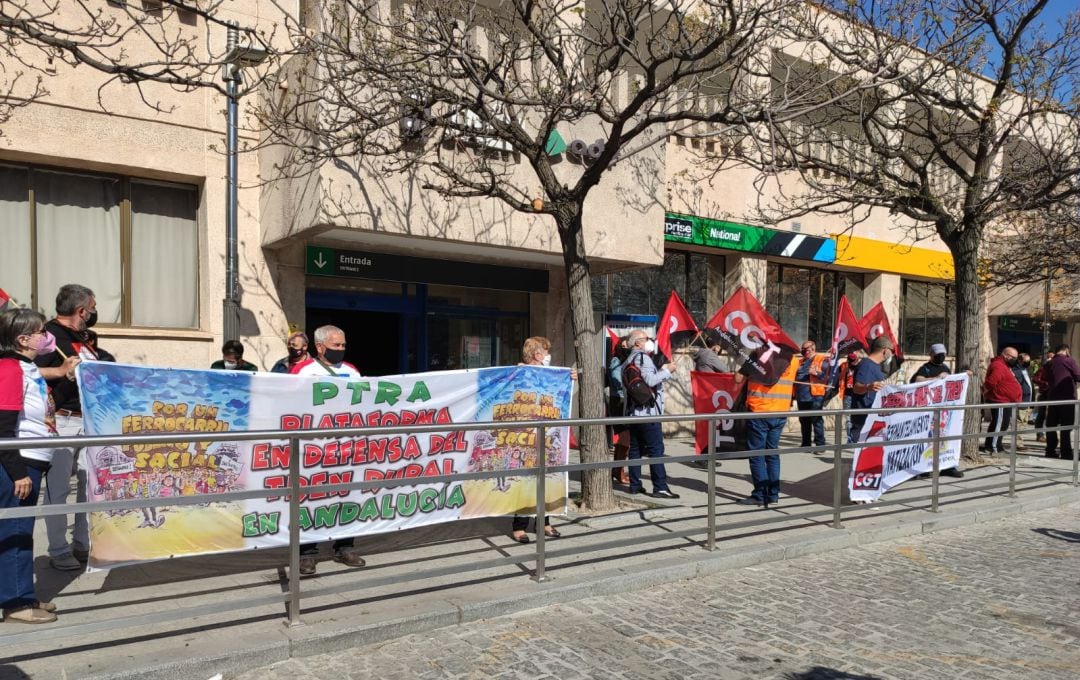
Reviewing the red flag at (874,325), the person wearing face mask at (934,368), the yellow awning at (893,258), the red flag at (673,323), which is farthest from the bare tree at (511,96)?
the yellow awning at (893,258)

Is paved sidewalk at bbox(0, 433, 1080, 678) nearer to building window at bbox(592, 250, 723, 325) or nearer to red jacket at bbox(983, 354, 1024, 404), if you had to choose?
red jacket at bbox(983, 354, 1024, 404)

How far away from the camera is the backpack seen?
8.31 m

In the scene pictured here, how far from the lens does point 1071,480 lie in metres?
10.2

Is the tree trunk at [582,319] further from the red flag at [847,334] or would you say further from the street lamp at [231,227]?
the red flag at [847,334]

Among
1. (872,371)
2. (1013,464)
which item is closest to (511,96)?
(872,371)

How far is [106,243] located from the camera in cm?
1007

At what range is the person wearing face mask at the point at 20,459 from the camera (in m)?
4.21

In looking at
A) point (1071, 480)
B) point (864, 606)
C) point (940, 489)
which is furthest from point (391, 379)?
point (1071, 480)

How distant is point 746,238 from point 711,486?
10290 millimetres

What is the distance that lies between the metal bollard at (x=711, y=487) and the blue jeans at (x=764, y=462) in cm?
137

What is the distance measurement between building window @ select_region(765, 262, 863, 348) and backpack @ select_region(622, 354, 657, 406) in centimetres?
912

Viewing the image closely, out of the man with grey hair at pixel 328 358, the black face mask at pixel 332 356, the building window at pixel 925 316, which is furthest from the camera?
the building window at pixel 925 316

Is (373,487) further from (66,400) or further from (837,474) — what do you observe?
(837,474)

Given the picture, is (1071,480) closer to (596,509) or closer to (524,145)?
(596,509)
